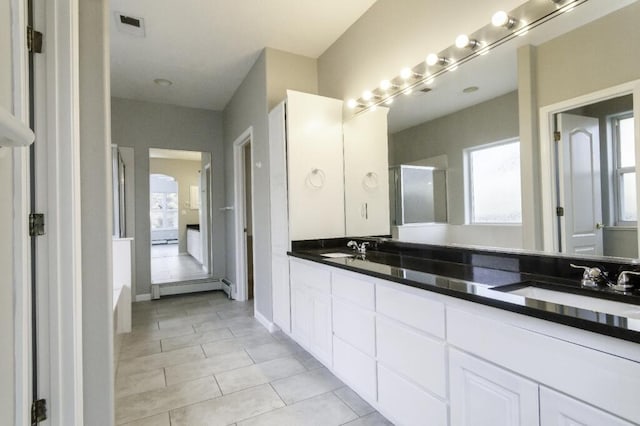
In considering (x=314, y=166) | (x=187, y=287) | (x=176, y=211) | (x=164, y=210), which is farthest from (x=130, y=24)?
(x=164, y=210)

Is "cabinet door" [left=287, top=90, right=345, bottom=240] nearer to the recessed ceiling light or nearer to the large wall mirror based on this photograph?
the large wall mirror

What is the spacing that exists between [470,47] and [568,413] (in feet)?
5.74

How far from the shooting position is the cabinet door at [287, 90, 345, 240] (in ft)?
8.86

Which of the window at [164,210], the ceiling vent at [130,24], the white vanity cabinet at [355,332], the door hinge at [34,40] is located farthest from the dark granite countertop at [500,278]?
the window at [164,210]

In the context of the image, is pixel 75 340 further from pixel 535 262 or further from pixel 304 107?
pixel 304 107

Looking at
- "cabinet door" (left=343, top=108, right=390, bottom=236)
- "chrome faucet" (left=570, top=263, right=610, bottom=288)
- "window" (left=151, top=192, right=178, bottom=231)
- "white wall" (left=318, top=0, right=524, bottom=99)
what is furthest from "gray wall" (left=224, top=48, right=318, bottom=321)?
"window" (left=151, top=192, right=178, bottom=231)

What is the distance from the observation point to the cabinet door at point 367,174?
252 cm

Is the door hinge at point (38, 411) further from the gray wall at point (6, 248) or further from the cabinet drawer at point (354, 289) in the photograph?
the cabinet drawer at point (354, 289)

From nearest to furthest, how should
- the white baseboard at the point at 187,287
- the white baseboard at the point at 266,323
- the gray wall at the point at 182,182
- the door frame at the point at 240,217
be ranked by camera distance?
1. the white baseboard at the point at 266,323
2. the door frame at the point at 240,217
3. the white baseboard at the point at 187,287
4. the gray wall at the point at 182,182

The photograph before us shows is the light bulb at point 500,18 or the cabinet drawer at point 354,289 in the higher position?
the light bulb at point 500,18

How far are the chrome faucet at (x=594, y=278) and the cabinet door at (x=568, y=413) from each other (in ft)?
1.66

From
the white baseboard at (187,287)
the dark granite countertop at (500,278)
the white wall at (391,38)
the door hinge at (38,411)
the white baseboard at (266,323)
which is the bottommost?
the white baseboard at (266,323)

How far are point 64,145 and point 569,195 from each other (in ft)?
6.94

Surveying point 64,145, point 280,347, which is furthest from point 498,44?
point 280,347
